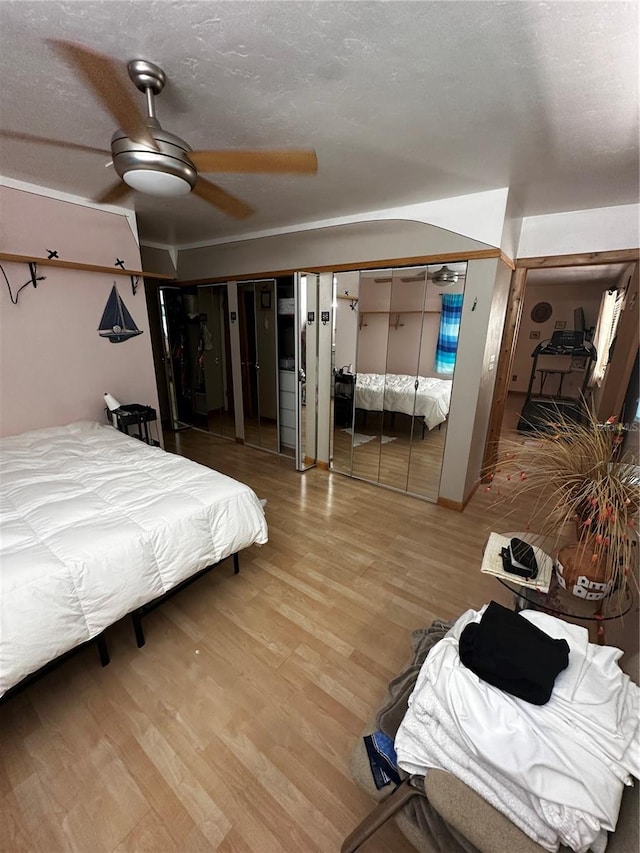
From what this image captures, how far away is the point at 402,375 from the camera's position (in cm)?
329

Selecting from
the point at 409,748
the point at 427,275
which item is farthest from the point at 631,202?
the point at 409,748

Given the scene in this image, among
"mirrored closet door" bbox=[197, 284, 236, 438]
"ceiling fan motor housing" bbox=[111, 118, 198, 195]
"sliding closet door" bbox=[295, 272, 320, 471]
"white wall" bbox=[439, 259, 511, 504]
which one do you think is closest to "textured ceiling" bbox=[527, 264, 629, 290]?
"white wall" bbox=[439, 259, 511, 504]

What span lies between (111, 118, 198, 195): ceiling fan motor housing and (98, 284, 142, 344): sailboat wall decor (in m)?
2.11

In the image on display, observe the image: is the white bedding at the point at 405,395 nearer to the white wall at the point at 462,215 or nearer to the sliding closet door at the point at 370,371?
the sliding closet door at the point at 370,371

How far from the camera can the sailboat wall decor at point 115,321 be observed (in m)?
3.18

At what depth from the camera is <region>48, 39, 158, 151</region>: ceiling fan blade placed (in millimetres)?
1066

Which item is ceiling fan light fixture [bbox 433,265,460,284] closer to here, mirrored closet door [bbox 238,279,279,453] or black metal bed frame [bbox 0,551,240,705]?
mirrored closet door [bbox 238,279,279,453]

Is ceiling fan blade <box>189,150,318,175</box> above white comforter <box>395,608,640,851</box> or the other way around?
above

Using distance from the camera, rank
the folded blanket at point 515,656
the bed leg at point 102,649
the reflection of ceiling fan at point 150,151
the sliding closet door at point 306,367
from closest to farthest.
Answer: the folded blanket at point 515,656, the reflection of ceiling fan at point 150,151, the bed leg at point 102,649, the sliding closet door at point 306,367

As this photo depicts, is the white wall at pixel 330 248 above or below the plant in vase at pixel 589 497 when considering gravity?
above

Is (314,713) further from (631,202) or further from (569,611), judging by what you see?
(631,202)

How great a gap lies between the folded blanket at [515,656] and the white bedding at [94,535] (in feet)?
4.22

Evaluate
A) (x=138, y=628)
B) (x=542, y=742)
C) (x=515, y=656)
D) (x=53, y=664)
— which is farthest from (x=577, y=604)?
(x=53, y=664)

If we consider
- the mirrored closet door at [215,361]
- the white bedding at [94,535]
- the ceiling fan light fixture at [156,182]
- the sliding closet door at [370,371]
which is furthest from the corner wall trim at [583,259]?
the mirrored closet door at [215,361]
